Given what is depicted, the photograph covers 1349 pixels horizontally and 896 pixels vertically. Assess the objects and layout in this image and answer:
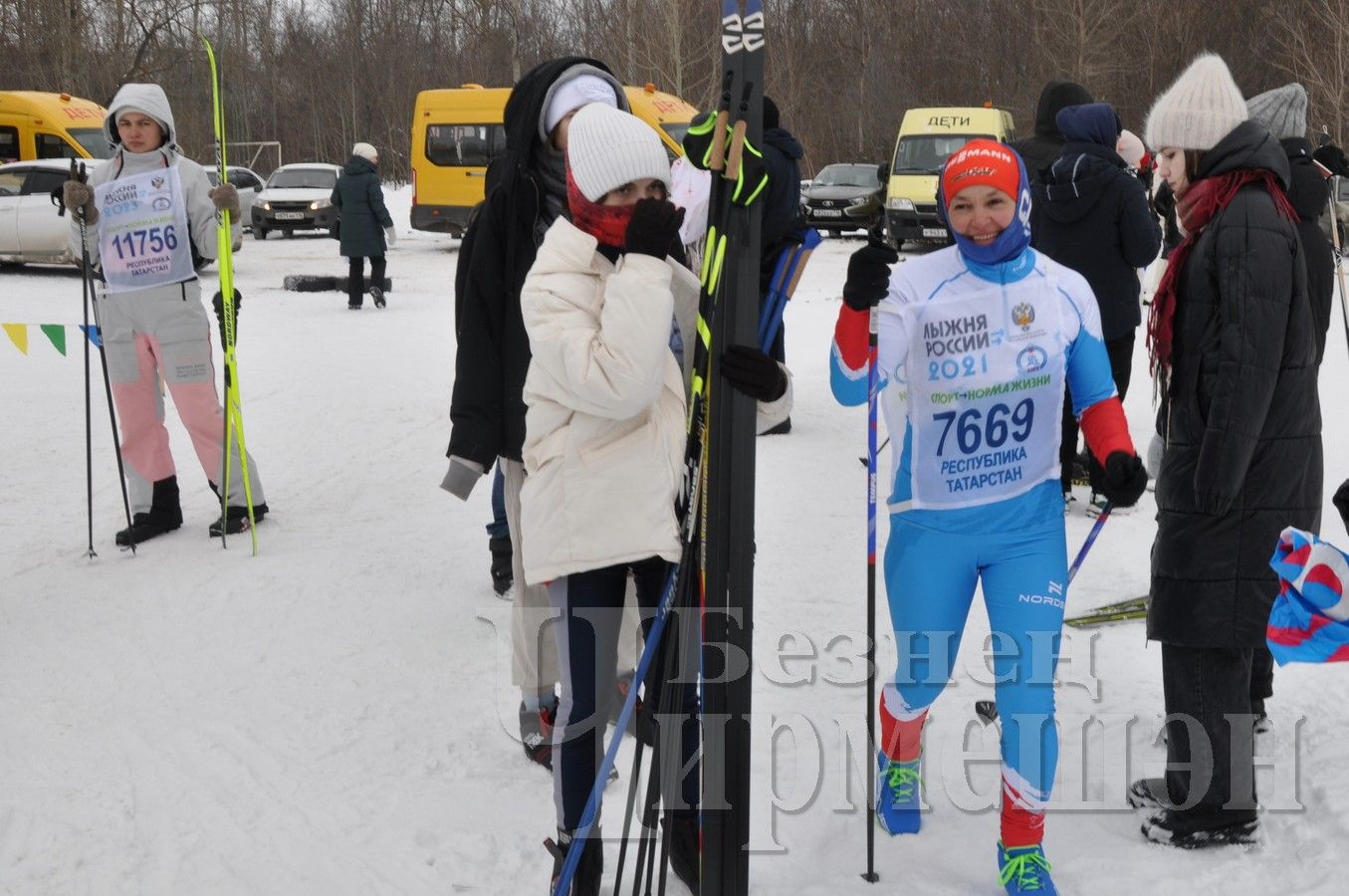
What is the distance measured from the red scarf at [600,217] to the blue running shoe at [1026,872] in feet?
5.40

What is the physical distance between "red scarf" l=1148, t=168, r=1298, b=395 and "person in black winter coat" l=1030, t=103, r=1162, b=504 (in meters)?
2.38

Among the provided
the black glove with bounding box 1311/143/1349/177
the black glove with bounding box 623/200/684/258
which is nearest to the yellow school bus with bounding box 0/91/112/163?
the black glove with bounding box 1311/143/1349/177

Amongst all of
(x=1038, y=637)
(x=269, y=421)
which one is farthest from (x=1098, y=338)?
(x=269, y=421)

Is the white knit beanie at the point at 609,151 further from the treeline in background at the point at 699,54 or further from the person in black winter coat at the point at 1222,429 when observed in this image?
the treeline in background at the point at 699,54

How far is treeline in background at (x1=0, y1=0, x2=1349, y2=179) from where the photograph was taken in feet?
108

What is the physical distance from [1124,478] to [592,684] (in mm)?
1266

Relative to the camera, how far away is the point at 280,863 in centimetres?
318

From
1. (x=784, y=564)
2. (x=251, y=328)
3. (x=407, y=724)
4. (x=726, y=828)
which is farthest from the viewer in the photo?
(x=251, y=328)

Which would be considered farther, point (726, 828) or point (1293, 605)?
point (726, 828)

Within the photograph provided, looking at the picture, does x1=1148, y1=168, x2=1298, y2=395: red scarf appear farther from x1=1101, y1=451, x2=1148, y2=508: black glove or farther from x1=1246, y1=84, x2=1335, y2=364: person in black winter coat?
x1=1246, y1=84, x2=1335, y2=364: person in black winter coat

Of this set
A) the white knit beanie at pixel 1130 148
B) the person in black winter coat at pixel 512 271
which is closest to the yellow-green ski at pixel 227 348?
the person in black winter coat at pixel 512 271

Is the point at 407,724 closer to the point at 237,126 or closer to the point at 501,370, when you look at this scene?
the point at 501,370

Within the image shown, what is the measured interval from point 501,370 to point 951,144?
59.1 ft

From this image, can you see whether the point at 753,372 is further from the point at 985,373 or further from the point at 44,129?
the point at 44,129
